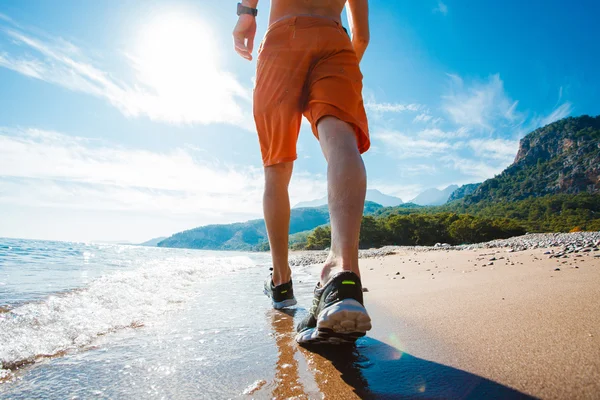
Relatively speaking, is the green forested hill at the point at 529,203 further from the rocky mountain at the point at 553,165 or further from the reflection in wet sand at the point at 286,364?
the reflection in wet sand at the point at 286,364

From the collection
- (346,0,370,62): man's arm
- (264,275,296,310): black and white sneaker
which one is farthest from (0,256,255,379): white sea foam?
(346,0,370,62): man's arm

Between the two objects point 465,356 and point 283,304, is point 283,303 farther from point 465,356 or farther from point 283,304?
point 465,356

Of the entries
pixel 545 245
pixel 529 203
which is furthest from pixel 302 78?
pixel 529 203

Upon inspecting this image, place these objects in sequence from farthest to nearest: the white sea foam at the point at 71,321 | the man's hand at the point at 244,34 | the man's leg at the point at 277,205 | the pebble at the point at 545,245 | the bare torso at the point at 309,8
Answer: the pebble at the point at 545,245 < the man's hand at the point at 244,34 < the man's leg at the point at 277,205 < the bare torso at the point at 309,8 < the white sea foam at the point at 71,321

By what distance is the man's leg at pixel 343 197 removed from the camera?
121cm

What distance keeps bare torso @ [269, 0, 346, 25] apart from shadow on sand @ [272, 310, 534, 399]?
1.74 meters

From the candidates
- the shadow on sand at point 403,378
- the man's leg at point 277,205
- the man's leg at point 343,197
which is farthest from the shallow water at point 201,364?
the man's leg at point 277,205

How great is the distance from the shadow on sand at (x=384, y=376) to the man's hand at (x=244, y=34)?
6.12 ft

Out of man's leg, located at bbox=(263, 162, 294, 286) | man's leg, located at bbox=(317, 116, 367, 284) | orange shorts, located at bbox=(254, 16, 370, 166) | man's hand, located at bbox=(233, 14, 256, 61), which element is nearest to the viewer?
man's leg, located at bbox=(317, 116, 367, 284)

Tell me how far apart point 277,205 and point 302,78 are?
77cm

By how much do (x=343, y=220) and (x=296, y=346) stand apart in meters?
0.59

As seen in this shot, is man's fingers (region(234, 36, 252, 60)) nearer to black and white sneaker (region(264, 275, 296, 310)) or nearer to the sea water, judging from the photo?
black and white sneaker (region(264, 275, 296, 310))

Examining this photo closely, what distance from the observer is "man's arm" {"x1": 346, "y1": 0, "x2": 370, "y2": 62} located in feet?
6.60

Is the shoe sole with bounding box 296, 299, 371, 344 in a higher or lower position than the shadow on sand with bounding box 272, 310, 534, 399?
→ higher
